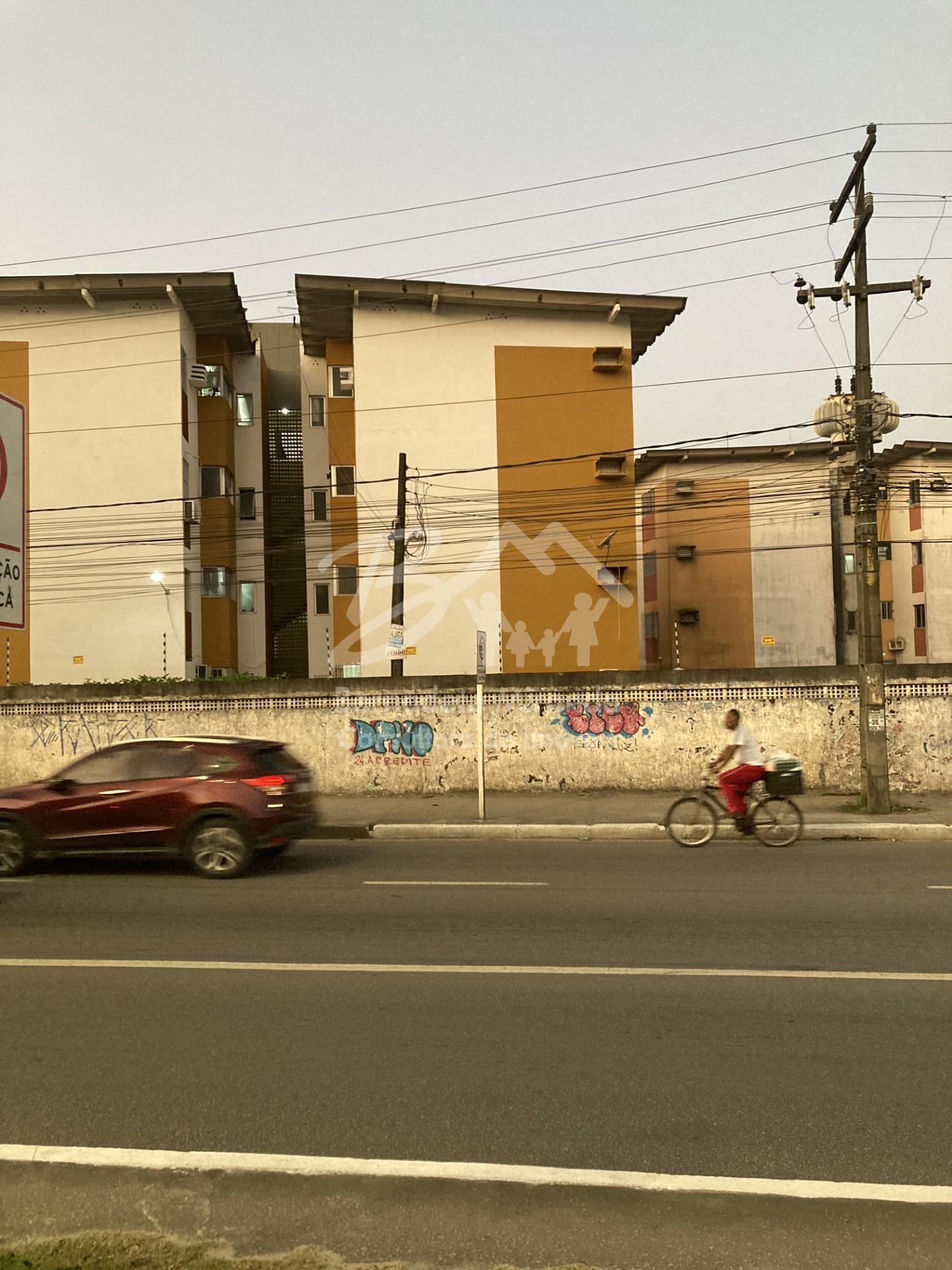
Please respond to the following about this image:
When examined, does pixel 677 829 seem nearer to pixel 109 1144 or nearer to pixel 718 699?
pixel 718 699

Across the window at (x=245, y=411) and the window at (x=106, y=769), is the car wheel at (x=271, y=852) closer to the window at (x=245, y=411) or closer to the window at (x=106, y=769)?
the window at (x=106, y=769)

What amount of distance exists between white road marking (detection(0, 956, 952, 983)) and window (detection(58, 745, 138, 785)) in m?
4.43

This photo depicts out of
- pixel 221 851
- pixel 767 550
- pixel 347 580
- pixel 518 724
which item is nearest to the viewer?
pixel 221 851

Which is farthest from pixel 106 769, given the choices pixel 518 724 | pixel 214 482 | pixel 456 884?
pixel 214 482

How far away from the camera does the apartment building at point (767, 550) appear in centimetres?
4366

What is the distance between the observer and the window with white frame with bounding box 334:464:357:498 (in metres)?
35.3

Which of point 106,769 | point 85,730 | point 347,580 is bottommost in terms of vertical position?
point 106,769

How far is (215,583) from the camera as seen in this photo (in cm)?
3694

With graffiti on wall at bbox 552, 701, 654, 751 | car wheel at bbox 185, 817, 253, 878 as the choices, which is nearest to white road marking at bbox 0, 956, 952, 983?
car wheel at bbox 185, 817, 253, 878

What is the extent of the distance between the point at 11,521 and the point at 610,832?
8894mm

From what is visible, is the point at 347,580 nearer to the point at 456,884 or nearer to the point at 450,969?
the point at 456,884

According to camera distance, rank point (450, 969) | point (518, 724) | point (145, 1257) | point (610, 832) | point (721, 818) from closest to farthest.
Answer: point (145, 1257) → point (450, 969) → point (721, 818) → point (610, 832) → point (518, 724)

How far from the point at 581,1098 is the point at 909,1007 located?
2.46 m

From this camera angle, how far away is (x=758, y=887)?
1032cm
